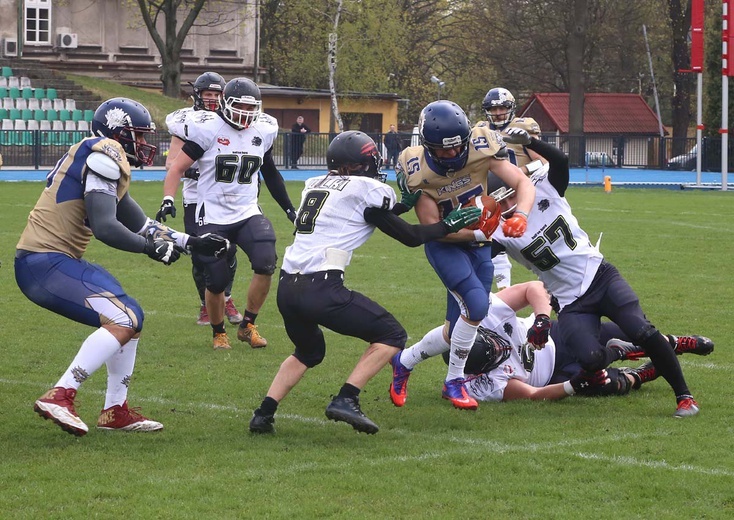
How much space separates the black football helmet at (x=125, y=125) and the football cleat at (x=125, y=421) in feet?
4.15

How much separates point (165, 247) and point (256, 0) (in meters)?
41.4

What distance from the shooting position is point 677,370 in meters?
6.13

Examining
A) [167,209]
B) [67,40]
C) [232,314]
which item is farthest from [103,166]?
[67,40]

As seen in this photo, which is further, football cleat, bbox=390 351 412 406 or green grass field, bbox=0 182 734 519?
football cleat, bbox=390 351 412 406

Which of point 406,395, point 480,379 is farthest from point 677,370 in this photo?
point 406,395

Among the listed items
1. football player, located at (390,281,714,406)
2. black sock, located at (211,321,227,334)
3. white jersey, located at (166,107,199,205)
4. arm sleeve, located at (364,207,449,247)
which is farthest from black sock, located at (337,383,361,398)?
white jersey, located at (166,107,199,205)

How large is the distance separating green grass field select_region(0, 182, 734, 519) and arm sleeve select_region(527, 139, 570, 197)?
4.09ft

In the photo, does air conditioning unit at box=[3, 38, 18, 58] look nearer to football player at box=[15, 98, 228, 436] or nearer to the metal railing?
the metal railing

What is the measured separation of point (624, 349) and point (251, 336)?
2.76 m

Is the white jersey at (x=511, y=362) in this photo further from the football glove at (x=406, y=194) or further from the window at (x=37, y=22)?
the window at (x=37, y=22)

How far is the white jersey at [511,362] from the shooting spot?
6574mm

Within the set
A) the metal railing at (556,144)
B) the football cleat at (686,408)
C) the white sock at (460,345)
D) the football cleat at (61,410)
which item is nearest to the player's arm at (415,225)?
the white sock at (460,345)

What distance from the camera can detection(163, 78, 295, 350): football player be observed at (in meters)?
8.29

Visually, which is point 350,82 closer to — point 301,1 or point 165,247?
point 301,1
